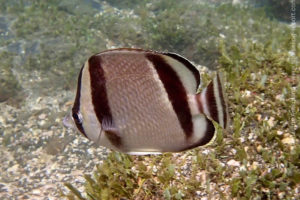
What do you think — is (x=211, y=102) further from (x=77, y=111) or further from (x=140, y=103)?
(x=77, y=111)

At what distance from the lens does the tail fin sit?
4.47 ft

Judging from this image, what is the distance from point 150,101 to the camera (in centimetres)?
149

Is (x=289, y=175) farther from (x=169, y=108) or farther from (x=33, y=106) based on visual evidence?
(x=33, y=106)

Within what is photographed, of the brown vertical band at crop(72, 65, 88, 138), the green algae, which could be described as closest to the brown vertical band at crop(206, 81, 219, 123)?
the brown vertical band at crop(72, 65, 88, 138)

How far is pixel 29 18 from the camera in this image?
10.6 m

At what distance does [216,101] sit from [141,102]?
1.25 feet

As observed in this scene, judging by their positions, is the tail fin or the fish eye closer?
the tail fin

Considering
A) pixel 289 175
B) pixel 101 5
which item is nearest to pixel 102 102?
pixel 289 175

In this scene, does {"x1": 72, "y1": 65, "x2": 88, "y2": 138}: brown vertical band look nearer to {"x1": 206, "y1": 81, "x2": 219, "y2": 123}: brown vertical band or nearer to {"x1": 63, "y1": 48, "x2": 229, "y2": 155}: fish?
{"x1": 63, "y1": 48, "x2": 229, "y2": 155}: fish

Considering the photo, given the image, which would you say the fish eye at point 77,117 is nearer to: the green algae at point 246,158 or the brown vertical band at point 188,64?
the brown vertical band at point 188,64

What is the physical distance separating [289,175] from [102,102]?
224 centimetres

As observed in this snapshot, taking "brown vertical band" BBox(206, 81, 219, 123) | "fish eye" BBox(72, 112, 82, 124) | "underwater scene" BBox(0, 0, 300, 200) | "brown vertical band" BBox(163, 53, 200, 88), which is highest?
"brown vertical band" BBox(163, 53, 200, 88)

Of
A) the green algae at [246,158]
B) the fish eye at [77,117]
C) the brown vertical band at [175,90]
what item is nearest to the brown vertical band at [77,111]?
the fish eye at [77,117]

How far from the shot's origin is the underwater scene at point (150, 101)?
4.91ft
